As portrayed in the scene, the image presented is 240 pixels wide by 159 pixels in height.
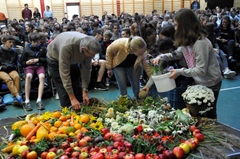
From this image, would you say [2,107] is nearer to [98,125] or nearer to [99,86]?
[99,86]

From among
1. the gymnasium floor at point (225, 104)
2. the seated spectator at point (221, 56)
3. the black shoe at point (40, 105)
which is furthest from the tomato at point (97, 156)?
the seated spectator at point (221, 56)

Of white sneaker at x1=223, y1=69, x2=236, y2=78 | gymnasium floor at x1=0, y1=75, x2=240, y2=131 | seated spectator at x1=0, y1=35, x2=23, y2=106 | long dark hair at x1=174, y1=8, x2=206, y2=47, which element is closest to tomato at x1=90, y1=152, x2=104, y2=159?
long dark hair at x1=174, y1=8, x2=206, y2=47

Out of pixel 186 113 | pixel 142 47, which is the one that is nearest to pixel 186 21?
pixel 142 47

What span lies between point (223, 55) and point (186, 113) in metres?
4.46

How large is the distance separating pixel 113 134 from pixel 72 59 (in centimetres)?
114

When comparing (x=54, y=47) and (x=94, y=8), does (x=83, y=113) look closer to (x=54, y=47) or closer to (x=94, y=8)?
(x=54, y=47)

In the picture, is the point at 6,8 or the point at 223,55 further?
the point at 6,8

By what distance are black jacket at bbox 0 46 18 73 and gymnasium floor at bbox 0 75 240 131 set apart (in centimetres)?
73

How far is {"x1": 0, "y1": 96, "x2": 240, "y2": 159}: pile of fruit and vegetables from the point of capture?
193 cm

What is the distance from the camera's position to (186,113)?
2.37 m

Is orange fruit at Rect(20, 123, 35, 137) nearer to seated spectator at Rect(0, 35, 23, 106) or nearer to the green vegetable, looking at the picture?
the green vegetable

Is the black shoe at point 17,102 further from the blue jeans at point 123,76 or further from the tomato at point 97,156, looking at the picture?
the tomato at point 97,156

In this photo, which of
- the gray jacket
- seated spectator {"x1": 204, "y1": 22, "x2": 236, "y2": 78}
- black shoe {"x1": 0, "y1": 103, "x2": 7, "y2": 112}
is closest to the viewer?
the gray jacket

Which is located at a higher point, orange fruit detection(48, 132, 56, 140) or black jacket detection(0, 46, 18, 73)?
black jacket detection(0, 46, 18, 73)
